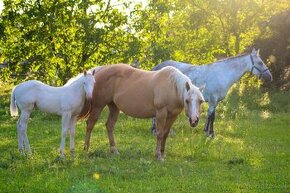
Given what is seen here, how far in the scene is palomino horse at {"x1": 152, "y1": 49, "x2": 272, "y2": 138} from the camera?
14.1 metres

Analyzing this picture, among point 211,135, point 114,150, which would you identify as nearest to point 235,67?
point 211,135

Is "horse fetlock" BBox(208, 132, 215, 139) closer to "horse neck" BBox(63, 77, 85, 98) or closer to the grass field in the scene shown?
the grass field

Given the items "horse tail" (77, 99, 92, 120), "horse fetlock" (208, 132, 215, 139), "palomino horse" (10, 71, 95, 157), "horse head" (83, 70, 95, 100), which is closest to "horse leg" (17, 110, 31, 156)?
"palomino horse" (10, 71, 95, 157)

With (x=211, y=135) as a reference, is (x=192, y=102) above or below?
above

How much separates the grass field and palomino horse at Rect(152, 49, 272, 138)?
1098mm

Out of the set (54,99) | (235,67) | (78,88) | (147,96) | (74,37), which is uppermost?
(74,37)

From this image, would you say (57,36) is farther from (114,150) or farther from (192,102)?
(192,102)

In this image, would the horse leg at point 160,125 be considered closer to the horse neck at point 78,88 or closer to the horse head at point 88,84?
the horse head at point 88,84

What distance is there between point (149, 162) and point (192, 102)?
5.12 ft

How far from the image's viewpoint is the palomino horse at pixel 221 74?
14.1 m

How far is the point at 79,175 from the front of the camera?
27.7 feet

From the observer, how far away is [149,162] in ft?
31.3

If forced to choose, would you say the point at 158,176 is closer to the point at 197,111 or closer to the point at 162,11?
the point at 197,111

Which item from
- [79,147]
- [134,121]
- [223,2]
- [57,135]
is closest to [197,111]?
[79,147]
